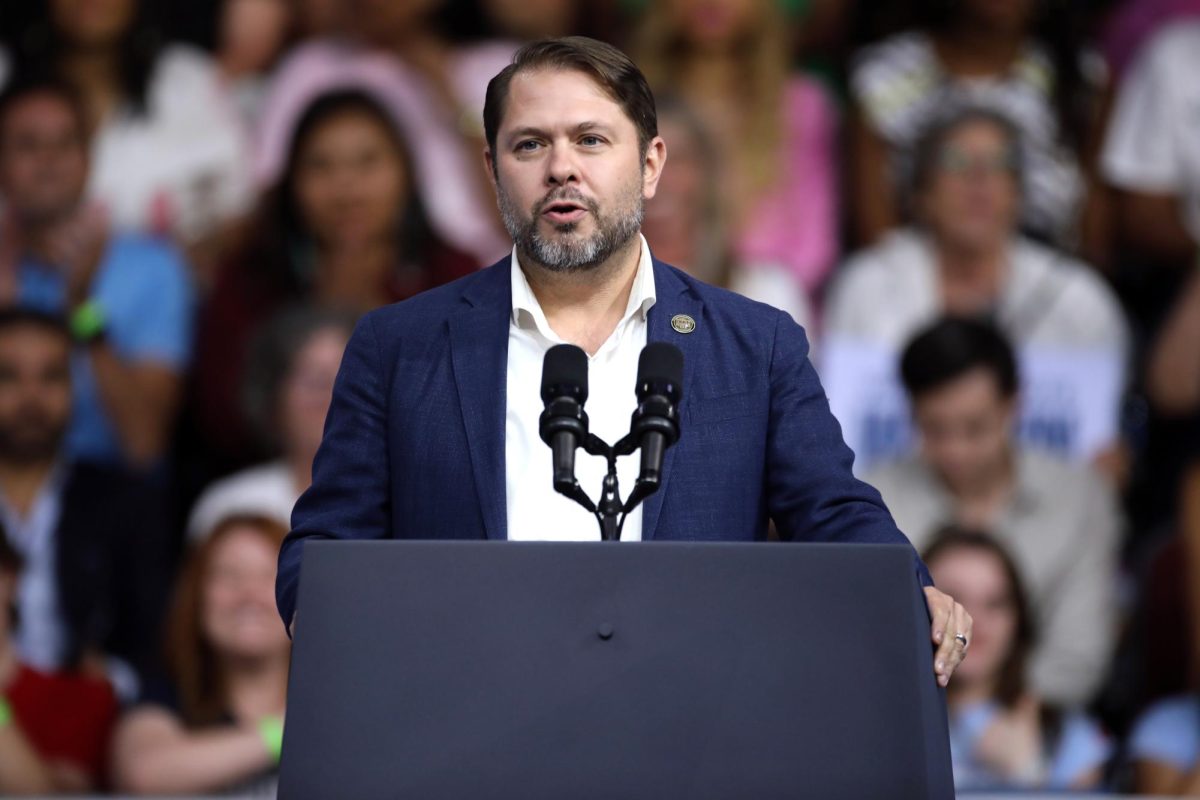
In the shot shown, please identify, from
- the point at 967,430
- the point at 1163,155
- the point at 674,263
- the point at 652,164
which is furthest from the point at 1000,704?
the point at 652,164

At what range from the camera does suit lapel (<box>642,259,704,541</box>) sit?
2.37 metres

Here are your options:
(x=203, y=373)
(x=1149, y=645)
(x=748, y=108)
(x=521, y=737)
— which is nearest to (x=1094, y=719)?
(x=1149, y=645)

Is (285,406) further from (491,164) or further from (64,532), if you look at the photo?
(491,164)

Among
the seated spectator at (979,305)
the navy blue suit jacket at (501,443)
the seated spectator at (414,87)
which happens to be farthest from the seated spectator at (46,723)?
the navy blue suit jacket at (501,443)

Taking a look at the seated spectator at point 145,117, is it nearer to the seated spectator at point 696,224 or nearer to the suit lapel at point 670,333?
the seated spectator at point 696,224

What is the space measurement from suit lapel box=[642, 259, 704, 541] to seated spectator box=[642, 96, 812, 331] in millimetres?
2721

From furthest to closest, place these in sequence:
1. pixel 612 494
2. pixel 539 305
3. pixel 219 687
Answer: pixel 219 687 < pixel 539 305 < pixel 612 494

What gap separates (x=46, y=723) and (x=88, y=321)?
4.10 ft

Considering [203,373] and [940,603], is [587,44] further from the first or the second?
[203,373]

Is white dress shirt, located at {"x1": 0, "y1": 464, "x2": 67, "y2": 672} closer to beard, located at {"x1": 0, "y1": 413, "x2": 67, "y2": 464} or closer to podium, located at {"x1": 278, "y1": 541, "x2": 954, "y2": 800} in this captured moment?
beard, located at {"x1": 0, "y1": 413, "x2": 67, "y2": 464}

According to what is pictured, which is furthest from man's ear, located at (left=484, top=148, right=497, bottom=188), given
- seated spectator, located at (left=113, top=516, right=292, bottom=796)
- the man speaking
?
seated spectator, located at (left=113, top=516, right=292, bottom=796)

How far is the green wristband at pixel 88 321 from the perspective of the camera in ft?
17.9

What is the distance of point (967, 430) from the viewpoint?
5.12 metres

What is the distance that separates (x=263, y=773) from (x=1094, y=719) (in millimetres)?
2263
